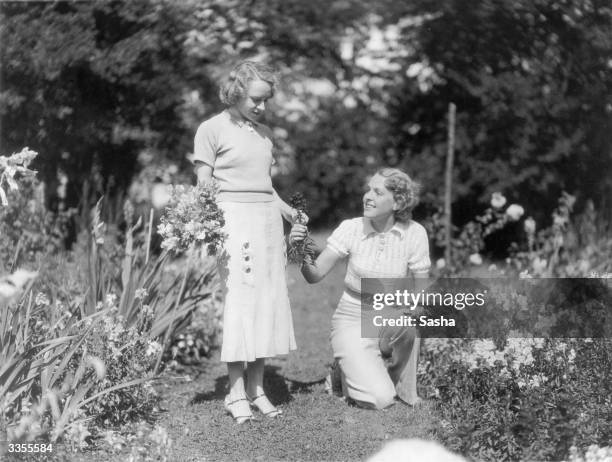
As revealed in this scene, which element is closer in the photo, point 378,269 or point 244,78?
point 244,78

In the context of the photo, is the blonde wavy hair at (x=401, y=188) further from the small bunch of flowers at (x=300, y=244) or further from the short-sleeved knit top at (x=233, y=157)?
the short-sleeved knit top at (x=233, y=157)

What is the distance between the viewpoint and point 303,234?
13.1ft

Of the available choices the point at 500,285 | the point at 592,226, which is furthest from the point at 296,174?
the point at 500,285

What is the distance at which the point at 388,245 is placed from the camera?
419 centimetres

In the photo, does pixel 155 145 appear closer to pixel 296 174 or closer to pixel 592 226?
pixel 296 174

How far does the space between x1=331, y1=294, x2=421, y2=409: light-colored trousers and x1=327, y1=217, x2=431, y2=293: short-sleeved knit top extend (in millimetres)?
206

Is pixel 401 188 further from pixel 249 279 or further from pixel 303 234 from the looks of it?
pixel 249 279

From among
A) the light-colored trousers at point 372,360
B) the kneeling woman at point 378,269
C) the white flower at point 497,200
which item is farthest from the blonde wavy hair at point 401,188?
the white flower at point 497,200

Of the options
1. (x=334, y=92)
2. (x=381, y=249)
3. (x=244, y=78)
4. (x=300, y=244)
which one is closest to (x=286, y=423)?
(x=300, y=244)

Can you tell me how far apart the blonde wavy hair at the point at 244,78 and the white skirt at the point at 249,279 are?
52 cm

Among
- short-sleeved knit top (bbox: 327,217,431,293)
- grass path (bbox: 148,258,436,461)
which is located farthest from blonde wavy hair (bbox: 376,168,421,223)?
grass path (bbox: 148,258,436,461)

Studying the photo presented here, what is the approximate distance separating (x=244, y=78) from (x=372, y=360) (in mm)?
1612

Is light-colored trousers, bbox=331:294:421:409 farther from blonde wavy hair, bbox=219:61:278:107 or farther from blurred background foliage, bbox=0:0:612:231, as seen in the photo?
blurred background foliage, bbox=0:0:612:231

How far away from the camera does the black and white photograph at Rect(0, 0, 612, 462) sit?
138 inches
